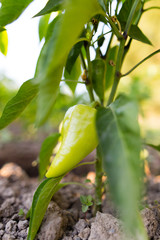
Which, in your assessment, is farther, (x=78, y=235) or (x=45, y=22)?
(x=45, y=22)

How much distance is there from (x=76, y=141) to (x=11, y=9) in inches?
12.4

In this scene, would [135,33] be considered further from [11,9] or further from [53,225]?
[53,225]

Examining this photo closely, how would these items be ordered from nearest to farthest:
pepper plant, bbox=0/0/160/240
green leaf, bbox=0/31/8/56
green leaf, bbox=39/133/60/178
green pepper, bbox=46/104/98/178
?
pepper plant, bbox=0/0/160/240
green pepper, bbox=46/104/98/178
green leaf, bbox=0/31/8/56
green leaf, bbox=39/133/60/178

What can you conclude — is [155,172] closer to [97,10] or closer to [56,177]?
[56,177]

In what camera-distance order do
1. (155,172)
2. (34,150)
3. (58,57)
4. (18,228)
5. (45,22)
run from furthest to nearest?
(34,150) → (155,172) → (45,22) → (18,228) → (58,57)

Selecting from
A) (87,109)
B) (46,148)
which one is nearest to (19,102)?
(87,109)

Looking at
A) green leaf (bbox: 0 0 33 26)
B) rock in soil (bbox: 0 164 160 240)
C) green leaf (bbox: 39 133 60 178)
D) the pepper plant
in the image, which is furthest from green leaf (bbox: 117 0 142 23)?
rock in soil (bbox: 0 164 160 240)

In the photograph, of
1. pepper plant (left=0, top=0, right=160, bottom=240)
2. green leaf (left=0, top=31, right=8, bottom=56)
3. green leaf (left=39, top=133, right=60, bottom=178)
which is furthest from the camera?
green leaf (left=39, top=133, right=60, bottom=178)

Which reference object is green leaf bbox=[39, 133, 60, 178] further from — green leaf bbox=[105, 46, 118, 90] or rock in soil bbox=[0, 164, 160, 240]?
green leaf bbox=[105, 46, 118, 90]

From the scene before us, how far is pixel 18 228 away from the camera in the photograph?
621 mm

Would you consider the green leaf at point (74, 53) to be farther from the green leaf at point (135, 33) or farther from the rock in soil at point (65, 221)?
the rock in soil at point (65, 221)

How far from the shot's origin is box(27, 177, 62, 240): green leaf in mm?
542

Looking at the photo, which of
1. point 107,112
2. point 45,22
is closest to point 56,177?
point 107,112

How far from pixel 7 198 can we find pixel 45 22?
1.89 feet
